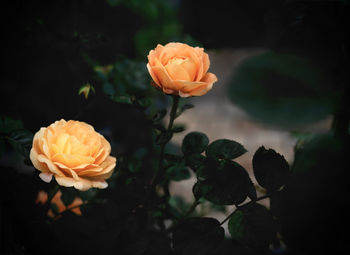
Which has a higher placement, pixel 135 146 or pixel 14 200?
pixel 14 200

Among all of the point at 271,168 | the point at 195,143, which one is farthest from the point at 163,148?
the point at 271,168

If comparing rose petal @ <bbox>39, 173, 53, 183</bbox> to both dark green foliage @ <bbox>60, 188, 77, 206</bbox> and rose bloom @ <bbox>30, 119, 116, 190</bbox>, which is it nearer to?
rose bloom @ <bbox>30, 119, 116, 190</bbox>

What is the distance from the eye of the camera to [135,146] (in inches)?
34.6

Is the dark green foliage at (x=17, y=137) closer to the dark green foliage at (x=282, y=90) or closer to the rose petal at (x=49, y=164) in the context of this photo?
the rose petal at (x=49, y=164)

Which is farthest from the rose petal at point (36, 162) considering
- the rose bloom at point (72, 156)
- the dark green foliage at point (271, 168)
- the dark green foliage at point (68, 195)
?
the dark green foliage at point (271, 168)

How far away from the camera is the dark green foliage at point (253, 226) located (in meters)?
0.41

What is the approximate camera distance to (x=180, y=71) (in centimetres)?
41

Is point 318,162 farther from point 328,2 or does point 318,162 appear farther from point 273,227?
point 328,2

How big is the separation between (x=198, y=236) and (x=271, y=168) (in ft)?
0.43

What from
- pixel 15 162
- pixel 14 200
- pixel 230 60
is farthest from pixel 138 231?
pixel 230 60

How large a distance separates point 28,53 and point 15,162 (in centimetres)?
Result: 45

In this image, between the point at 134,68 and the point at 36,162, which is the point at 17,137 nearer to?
the point at 36,162

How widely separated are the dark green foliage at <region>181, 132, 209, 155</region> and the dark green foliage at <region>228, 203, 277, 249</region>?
104 millimetres

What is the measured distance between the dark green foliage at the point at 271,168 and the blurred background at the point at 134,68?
0.04m
